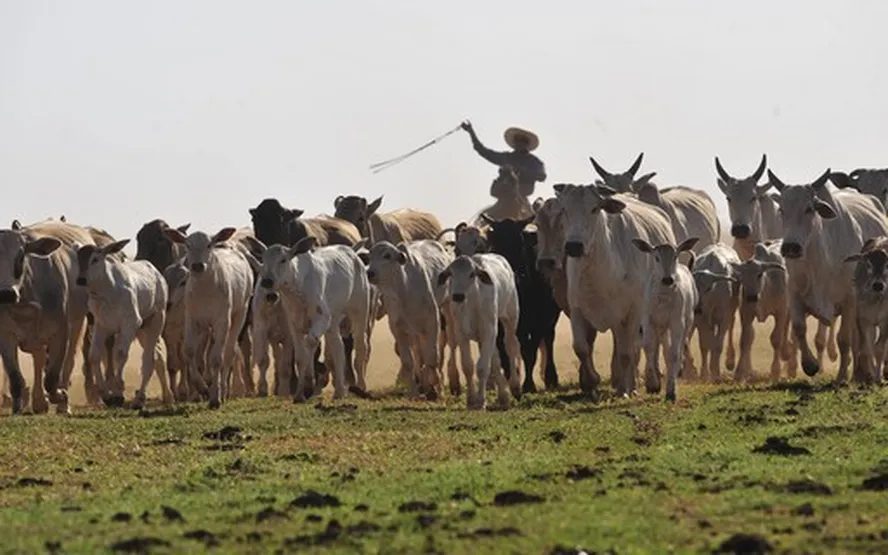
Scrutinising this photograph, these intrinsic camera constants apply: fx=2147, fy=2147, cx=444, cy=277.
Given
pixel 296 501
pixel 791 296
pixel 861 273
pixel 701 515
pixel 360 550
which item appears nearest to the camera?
pixel 360 550

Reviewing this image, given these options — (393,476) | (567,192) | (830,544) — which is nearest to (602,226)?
(567,192)

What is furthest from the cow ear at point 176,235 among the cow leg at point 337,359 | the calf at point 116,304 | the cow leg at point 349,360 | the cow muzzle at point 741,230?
the cow muzzle at point 741,230

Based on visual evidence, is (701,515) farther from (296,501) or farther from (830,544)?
(296,501)

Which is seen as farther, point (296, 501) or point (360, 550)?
point (296, 501)

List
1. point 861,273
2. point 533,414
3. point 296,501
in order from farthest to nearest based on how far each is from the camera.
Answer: point 861,273 < point 533,414 < point 296,501

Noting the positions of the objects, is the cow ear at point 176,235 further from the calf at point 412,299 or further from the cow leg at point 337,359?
the calf at point 412,299

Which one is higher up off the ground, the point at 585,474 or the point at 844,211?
the point at 844,211

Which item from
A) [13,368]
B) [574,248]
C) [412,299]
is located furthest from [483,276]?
[13,368]

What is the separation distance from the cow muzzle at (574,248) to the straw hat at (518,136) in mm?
17990

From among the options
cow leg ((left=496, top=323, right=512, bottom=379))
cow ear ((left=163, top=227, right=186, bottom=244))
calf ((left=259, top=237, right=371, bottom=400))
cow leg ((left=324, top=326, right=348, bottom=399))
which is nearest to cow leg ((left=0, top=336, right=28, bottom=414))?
cow ear ((left=163, top=227, right=186, bottom=244))

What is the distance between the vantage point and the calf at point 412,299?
26156 mm

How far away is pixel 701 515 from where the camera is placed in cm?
1330

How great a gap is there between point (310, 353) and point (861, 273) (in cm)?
651

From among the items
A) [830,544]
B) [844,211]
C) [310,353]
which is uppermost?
[844,211]
